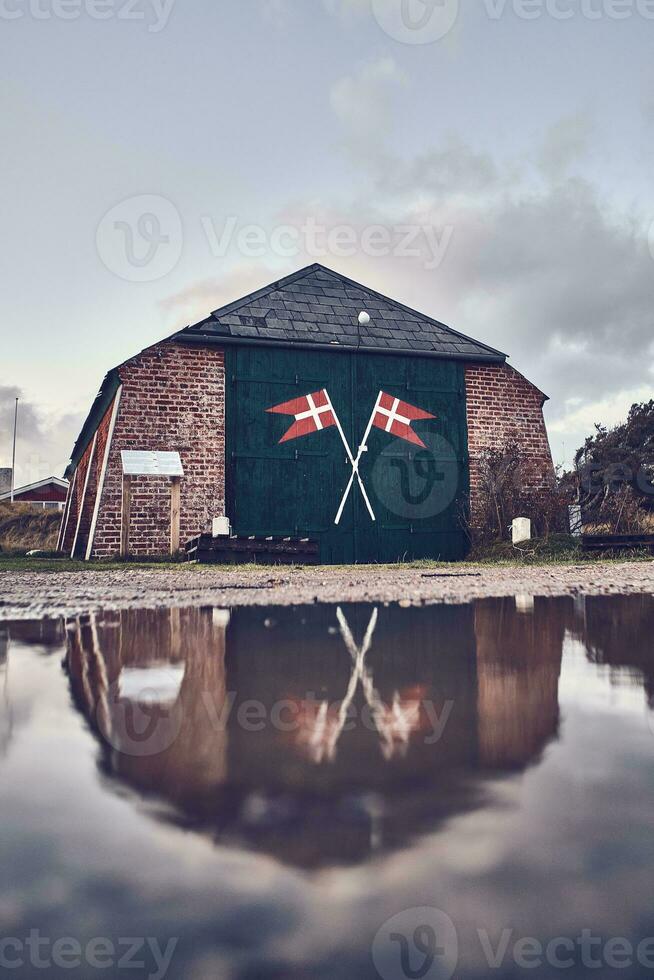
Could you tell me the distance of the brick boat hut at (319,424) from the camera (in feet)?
44.2

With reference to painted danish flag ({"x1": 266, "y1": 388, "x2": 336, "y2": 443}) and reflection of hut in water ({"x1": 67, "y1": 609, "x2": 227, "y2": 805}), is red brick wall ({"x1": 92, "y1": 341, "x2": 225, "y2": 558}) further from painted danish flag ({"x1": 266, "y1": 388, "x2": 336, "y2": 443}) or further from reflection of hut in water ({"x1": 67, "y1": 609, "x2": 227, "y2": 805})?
reflection of hut in water ({"x1": 67, "y1": 609, "x2": 227, "y2": 805})

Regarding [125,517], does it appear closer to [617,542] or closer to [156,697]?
[617,542]

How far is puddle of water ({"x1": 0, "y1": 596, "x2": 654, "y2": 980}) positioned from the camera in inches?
32.8

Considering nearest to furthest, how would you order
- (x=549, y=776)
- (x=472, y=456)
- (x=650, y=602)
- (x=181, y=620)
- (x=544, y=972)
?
(x=544, y=972) → (x=549, y=776) → (x=181, y=620) → (x=650, y=602) → (x=472, y=456)

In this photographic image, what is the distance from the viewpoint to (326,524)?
1420 cm

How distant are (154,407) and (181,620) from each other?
9.99m

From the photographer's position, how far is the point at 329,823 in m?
1.14

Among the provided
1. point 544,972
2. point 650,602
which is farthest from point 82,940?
point 650,602

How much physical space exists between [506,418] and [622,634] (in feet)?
41.6

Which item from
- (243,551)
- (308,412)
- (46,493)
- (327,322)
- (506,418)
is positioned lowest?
(243,551)

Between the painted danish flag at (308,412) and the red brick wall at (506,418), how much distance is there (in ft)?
9.82

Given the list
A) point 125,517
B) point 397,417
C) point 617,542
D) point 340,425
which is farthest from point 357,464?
point 617,542

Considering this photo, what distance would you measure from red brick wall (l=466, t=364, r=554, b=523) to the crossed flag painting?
3.48 ft

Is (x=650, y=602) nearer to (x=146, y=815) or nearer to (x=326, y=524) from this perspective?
(x=146, y=815)
